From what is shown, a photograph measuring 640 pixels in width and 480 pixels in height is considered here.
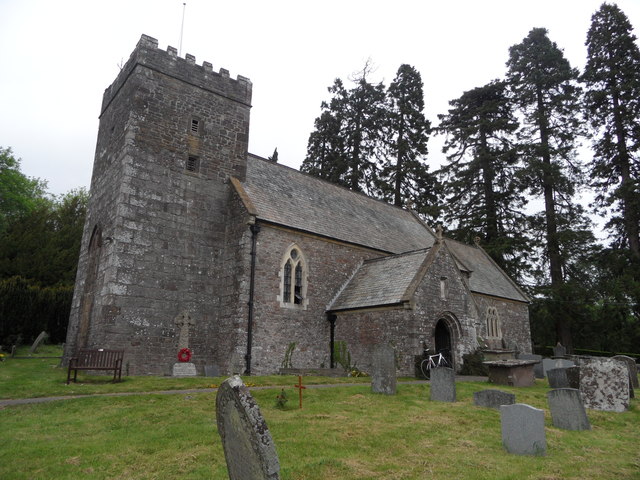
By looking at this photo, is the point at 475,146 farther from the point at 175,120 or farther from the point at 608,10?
the point at 175,120

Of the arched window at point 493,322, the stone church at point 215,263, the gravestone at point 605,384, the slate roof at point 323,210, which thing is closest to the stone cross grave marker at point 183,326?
the stone church at point 215,263

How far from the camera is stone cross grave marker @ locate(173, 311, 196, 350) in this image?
16078mm

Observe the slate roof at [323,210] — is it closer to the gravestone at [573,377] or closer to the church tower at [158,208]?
the church tower at [158,208]

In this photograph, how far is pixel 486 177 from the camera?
3806cm

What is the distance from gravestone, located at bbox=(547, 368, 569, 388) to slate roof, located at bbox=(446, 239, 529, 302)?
464 inches

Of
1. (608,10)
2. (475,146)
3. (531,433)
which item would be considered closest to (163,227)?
(531,433)

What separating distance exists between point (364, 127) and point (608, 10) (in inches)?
804

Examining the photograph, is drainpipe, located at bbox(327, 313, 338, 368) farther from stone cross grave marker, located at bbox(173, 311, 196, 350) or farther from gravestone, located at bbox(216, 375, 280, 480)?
gravestone, located at bbox(216, 375, 280, 480)

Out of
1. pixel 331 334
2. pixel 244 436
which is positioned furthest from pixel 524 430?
pixel 331 334

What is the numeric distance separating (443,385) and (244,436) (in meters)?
8.27

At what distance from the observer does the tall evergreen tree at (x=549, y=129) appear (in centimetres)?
3294

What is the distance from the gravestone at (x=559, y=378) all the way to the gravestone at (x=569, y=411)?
5060mm

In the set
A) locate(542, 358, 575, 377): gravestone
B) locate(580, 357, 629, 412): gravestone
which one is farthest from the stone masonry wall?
locate(580, 357, 629, 412): gravestone

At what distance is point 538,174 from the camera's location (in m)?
34.6
